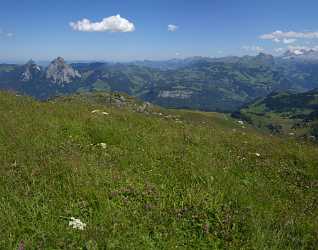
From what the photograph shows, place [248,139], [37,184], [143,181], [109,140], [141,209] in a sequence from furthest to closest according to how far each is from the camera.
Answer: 1. [248,139]
2. [109,140]
3. [143,181]
4. [37,184]
5. [141,209]

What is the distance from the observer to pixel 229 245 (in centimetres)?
638

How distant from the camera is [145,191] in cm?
806

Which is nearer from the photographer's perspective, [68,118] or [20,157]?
[20,157]

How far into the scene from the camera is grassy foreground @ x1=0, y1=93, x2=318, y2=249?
6.37 metres

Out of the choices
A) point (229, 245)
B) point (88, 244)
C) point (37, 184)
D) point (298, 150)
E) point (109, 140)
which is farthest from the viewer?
point (298, 150)

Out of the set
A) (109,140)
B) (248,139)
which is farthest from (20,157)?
(248,139)

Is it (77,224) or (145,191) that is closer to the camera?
(77,224)

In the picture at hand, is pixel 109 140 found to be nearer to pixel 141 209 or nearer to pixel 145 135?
pixel 145 135

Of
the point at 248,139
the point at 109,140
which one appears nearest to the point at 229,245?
the point at 109,140

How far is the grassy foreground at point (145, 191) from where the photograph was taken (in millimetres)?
6371

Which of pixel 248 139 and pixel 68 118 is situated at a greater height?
pixel 68 118

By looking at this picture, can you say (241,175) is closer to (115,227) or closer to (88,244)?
(115,227)

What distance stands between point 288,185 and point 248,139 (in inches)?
240

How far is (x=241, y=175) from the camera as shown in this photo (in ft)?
→ 34.7
